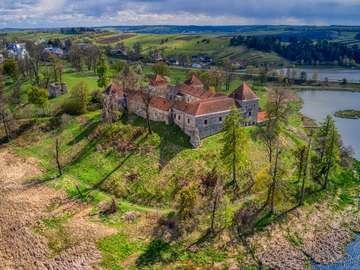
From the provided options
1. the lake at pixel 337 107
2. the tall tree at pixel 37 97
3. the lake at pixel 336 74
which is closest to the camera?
the tall tree at pixel 37 97

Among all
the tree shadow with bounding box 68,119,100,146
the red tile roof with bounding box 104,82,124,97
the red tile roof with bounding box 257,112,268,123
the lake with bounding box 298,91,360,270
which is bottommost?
the lake with bounding box 298,91,360,270

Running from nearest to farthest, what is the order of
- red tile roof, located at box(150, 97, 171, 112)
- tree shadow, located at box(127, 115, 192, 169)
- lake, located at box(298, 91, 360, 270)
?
lake, located at box(298, 91, 360, 270) → tree shadow, located at box(127, 115, 192, 169) → red tile roof, located at box(150, 97, 171, 112)

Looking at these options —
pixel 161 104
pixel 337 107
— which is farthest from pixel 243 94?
pixel 337 107

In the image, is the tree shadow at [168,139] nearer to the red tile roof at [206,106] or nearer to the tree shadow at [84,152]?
the red tile roof at [206,106]

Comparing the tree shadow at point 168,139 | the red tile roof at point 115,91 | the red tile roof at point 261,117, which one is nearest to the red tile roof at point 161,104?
the tree shadow at point 168,139

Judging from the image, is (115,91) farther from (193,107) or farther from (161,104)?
(193,107)

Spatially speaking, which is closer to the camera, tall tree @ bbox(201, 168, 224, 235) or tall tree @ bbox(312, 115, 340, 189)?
tall tree @ bbox(201, 168, 224, 235)

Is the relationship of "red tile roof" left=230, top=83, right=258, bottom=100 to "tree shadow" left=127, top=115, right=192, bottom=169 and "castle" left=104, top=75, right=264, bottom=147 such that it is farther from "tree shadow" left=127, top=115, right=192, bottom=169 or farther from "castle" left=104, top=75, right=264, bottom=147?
"tree shadow" left=127, top=115, right=192, bottom=169

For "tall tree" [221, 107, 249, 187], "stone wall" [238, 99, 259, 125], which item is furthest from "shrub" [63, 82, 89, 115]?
"tall tree" [221, 107, 249, 187]

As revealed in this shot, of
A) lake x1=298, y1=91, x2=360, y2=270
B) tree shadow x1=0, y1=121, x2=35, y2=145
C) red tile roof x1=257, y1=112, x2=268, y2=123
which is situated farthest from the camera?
red tile roof x1=257, y1=112, x2=268, y2=123
